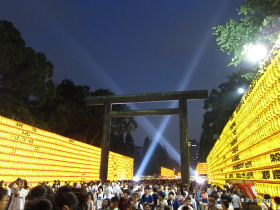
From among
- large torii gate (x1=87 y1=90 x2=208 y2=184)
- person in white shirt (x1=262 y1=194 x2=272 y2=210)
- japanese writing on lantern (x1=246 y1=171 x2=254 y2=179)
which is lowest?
person in white shirt (x1=262 y1=194 x2=272 y2=210)

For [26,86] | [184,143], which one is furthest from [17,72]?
[184,143]

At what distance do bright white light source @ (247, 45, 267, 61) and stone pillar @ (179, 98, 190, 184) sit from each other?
856 cm

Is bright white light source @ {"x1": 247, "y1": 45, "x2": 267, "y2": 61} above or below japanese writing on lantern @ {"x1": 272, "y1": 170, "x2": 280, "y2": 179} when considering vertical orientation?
above

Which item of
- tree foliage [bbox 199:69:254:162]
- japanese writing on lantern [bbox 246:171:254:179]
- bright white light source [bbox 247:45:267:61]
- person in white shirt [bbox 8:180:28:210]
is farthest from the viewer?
tree foliage [bbox 199:69:254:162]

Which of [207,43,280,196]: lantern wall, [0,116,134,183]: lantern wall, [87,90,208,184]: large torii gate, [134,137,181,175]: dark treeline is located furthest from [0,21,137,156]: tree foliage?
[134,137,181,175]: dark treeline

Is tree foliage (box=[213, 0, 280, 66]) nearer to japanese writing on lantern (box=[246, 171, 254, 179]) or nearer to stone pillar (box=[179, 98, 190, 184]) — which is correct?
japanese writing on lantern (box=[246, 171, 254, 179])

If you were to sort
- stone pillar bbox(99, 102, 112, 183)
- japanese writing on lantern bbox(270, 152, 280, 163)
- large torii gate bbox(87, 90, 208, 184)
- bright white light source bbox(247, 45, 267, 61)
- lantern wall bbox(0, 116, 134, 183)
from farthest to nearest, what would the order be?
stone pillar bbox(99, 102, 112, 183), large torii gate bbox(87, 90, 208, 184), lantern wall bbox(0, 116, 134, 183), bright white light source bbox(247, 45, 267, 61), japanese writing on lantern bbox(270, 152, 280, 163)

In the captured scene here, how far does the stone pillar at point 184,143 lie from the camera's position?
1670 cm

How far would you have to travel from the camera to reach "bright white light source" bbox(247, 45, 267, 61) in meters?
9.20

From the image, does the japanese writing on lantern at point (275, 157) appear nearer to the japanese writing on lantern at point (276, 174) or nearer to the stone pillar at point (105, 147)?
the japanese writing on lantern at point (276, 174)

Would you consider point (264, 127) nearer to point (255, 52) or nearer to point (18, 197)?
point (255, 52)

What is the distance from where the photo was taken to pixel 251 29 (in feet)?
30.7

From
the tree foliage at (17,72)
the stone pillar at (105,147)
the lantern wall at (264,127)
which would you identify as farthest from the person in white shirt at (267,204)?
the tree foliage at (17,72)

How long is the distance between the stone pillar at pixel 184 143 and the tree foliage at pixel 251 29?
25.6 ft
